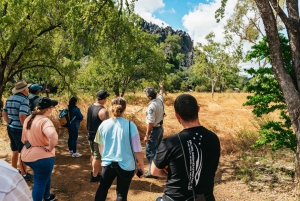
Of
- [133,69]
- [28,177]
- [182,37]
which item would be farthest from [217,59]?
[182,37]

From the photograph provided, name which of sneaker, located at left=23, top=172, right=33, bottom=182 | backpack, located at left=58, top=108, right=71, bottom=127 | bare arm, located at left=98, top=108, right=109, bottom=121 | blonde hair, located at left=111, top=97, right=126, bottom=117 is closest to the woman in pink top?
blonde hair, located at left=111, top=97, right=126, bottom=117

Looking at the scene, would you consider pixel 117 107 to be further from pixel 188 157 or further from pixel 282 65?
pixel 282 65

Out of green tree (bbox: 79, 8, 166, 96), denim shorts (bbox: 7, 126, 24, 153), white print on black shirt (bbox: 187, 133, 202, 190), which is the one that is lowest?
denim shorts (bbox: 7, 126, 24, 153)

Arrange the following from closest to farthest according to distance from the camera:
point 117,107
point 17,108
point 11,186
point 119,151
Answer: point 11,186 → point 119,151 → point 117,107 → point 17,108

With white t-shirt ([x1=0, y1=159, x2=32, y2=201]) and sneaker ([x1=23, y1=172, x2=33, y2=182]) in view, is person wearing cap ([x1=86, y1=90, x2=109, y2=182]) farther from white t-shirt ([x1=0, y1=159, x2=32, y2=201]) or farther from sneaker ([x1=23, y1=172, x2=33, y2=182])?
white t-shirt ([x1=0, y1=159, x2=32, y2=201])

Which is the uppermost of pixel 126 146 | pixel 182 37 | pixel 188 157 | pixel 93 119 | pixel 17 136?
pixel 182 37

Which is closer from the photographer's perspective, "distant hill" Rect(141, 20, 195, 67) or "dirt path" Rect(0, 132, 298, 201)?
"dirt path" Rect(0, 132, 298, 201)

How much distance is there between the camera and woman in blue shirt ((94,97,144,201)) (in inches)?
121

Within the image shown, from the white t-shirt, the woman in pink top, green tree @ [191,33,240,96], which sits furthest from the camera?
green tree @ [191,33,240,96]

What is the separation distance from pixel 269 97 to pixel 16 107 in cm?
496

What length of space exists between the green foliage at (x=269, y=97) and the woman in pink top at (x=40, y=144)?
4.11 meters

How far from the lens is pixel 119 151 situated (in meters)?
3.07

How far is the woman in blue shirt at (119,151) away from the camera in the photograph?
307 centimetres

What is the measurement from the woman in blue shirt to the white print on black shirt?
1184mm
